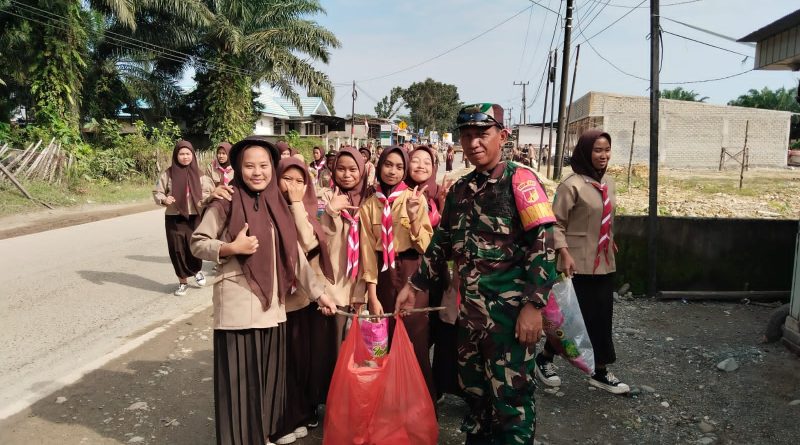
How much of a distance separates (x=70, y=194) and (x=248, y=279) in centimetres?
1370

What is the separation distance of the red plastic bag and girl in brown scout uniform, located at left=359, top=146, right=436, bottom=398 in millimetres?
443

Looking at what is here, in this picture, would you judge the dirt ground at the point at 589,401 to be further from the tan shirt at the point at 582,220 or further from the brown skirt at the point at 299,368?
the tan shirt at the point at 582,220

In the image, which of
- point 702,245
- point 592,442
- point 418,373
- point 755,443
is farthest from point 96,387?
point 702,245

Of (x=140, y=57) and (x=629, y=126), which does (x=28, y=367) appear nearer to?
(x=140, y=57)

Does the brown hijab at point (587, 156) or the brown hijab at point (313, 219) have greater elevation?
→ the brown hijab at point (587, 156)

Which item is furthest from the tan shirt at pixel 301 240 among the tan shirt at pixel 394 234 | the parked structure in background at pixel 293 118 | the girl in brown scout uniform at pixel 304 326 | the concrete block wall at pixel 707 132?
the parked structure in background at pixel 293 118

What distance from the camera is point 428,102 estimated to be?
73.2 metres

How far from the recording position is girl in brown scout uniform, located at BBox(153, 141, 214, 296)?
578cm

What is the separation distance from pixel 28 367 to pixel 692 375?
4.91m

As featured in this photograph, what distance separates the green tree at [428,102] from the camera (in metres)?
72.6

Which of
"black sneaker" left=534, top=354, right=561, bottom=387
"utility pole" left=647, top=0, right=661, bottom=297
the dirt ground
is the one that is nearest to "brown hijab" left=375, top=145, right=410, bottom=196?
the dirt ground

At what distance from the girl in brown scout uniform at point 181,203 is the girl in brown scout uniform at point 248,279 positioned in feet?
11.2

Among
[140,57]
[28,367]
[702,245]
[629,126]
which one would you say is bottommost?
[28,367]

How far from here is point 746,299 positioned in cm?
546
